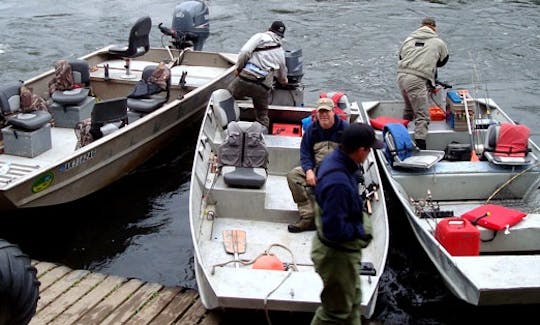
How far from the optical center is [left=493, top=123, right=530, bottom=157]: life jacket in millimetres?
8461

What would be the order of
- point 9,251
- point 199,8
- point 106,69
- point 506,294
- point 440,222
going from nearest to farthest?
point 9,251 < point 506,294 < point 440,222 < point 106,69 < point 199,8

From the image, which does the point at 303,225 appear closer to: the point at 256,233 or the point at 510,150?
the point at 256,233

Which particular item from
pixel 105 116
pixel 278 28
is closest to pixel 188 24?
pixel 278 28

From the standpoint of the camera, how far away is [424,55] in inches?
373

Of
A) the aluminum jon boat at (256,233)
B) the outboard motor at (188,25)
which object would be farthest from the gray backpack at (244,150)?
the outboard motor at (188,25)

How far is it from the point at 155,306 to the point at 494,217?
3726 millimetres

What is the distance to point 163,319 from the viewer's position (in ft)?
20.7

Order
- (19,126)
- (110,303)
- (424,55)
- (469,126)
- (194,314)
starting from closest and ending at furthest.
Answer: (194,314) → (110,303) → (19,126) → (424,55) → (469,126)

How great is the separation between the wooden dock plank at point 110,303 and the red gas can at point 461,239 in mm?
3142

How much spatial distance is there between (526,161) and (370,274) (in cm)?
325

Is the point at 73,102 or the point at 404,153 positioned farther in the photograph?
the point at 73,102

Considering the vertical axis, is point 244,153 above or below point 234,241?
above

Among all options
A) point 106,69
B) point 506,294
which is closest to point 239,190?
point 506,294

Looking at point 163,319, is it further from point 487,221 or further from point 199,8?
point 199,8
